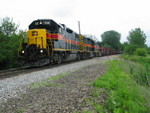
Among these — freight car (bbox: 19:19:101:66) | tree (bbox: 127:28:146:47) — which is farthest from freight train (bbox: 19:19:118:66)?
tree (bbox: 127:28:146:47)

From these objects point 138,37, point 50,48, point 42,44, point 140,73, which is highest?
point 138,37

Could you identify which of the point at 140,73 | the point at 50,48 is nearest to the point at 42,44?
the point at 50,48

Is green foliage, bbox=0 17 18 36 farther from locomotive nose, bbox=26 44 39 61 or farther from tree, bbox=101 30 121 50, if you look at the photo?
Answer: tree, bbox=101 30 121 50

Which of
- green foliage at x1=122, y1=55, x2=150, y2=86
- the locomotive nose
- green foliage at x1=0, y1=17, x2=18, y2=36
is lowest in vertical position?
green foliage at x1=122, y1=55, x2=150, y2=86

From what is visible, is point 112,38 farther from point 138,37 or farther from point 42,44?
point 42,44

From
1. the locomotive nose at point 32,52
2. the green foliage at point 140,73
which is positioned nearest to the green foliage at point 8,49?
the locomotive nose at point 32,52

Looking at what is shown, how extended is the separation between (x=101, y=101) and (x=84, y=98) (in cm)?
42

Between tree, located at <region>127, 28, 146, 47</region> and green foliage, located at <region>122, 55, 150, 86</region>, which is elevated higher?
tree, located at <region>127, 28, 146, 47</region>

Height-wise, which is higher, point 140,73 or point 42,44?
point 42,44

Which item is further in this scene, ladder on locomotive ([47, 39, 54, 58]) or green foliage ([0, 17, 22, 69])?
green foliage ([0, 17, 22, 69])

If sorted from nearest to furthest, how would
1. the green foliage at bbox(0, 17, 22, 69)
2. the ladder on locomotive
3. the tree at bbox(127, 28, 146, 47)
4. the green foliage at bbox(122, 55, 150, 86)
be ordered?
the green foliage at bbox(122, 55, 150, 86)
the ladder on locomotive
the green foliage at bbox(0, 17, 22, 69)
the tree at bbox(127, 28, 146, 47)

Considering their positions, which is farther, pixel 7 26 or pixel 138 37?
pixel 138 37

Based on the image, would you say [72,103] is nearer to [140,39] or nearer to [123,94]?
[123,94]

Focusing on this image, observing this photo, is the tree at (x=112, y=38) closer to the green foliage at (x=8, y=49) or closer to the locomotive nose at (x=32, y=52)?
the green foliage at (x=8, y=49)
